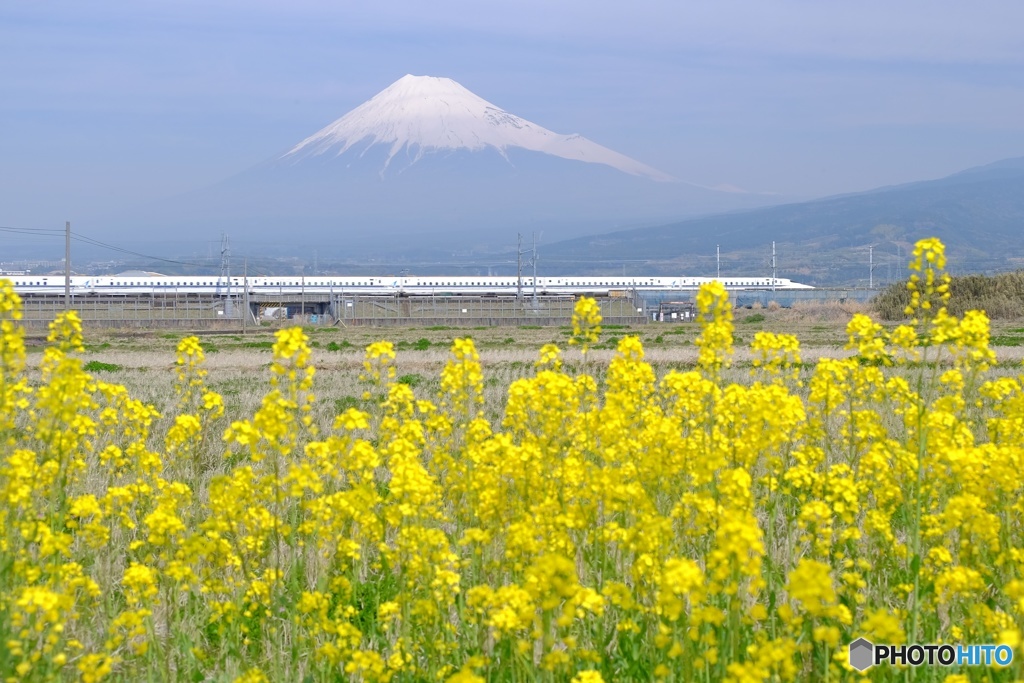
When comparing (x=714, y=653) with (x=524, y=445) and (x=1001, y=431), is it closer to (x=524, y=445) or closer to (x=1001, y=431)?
(x=524, y=445)

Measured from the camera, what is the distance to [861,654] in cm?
333

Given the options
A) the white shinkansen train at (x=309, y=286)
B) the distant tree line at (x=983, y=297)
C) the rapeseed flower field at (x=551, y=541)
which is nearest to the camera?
the rapeseed flower field at (x=551, y=541)

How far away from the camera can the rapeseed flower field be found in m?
3.24

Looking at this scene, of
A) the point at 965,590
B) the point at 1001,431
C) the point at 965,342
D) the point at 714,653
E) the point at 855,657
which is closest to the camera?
the point at 714,653

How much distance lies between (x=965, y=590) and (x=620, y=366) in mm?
2076

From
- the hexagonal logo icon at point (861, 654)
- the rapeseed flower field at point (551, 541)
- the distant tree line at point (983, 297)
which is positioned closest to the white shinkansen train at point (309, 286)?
the distant tree line at point (983, 297)

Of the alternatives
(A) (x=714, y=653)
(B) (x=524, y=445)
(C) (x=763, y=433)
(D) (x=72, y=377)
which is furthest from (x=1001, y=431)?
(D) (x=72, y=377)

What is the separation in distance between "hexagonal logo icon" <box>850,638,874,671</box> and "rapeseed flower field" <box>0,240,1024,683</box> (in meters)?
0.05

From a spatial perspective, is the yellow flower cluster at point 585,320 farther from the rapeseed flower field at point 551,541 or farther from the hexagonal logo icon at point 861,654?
the hexagonal logo icon at point 861,654

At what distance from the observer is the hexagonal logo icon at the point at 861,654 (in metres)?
3.29

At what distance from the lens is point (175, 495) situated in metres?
4.92

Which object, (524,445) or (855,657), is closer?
(855,657)

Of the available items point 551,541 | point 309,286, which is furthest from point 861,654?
point 309,286

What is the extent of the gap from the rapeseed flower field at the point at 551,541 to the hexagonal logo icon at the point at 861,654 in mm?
48
